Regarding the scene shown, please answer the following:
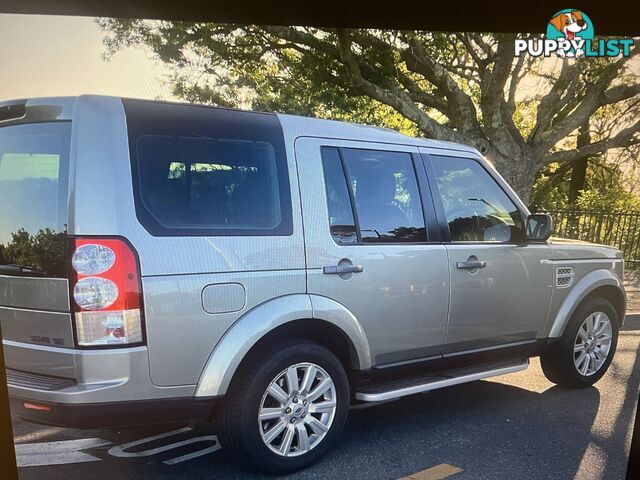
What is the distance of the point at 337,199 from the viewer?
9.96 feet

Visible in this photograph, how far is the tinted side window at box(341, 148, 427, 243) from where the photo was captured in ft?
10.3

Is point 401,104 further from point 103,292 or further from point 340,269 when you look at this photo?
point 103,292

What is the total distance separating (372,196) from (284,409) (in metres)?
1.40

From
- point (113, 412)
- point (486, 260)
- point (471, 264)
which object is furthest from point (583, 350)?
point (113, 412)

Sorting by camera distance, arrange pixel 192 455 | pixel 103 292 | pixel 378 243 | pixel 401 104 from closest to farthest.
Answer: pixel 103 292 < pixel 192 455 < pixel 378 243 < pixel 401 104

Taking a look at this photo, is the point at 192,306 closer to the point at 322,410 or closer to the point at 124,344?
the point at 124,344

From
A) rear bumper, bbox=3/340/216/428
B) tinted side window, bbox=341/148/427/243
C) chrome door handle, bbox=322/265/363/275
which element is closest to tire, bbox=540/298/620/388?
tinted side window, bbox=341/148/427/243

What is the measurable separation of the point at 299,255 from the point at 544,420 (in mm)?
2329

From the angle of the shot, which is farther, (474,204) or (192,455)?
(474,204)

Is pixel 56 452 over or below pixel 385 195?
below

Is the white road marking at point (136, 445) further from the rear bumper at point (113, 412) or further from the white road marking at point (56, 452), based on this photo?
the rear bumper at point (113, 412)

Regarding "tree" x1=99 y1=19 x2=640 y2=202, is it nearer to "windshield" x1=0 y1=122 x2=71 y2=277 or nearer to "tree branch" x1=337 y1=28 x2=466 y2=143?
"tree branch" x1=337 y1=28 x2=466 y2=143

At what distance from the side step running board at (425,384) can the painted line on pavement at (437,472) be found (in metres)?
0.44

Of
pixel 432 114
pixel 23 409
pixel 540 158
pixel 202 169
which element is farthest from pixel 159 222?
pixel 540 158
